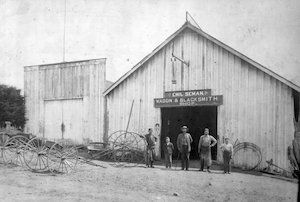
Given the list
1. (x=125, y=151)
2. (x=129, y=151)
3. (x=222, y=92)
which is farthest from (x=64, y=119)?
(x=222, y=92)

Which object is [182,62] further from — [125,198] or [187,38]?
[125,198]

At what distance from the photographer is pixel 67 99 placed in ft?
65.9

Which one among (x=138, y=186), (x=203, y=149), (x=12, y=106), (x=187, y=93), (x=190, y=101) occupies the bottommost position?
(x=138, y=186)

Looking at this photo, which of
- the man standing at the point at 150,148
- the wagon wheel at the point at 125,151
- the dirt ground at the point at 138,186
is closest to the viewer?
the dirt ground at the point at 138,186

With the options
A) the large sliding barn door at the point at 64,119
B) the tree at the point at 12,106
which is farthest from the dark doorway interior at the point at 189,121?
the tree at the point at 12,106

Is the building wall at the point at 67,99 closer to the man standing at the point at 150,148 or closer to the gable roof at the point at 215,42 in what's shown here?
the gable roof at the point at 215,42

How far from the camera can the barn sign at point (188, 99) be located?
14555mm

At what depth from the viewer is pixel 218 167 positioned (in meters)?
14.0

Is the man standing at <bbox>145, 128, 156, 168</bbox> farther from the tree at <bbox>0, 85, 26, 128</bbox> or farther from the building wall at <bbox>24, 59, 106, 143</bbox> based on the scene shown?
the tree at <bbox>0, 85, 26, 128</bbox>

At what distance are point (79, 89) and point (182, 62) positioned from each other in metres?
7.51

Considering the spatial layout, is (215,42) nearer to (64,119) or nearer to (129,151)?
(129,151)

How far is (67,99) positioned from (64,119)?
4.18 feet

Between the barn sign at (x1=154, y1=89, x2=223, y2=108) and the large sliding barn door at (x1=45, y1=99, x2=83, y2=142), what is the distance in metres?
5.88

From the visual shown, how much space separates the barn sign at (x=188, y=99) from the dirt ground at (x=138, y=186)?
3.29 meters
